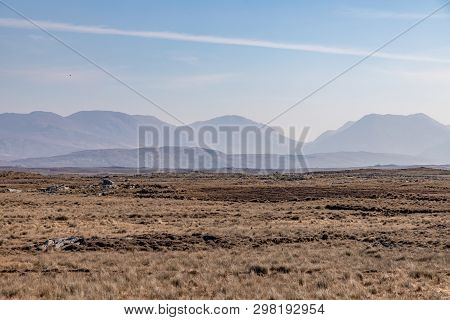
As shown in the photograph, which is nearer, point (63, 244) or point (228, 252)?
point (228, 252)

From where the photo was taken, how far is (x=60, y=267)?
18484 mm

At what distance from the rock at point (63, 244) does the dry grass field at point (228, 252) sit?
49 mm

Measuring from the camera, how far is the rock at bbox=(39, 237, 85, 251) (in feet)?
76.7

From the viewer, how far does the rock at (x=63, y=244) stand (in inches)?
920

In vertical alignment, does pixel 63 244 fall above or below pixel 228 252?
above

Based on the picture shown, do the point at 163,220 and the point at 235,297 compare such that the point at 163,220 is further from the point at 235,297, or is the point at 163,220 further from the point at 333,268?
the point at 235,297

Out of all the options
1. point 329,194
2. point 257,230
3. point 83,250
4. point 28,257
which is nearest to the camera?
point 28,257

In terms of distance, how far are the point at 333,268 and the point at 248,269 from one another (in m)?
2.79

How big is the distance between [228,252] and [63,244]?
7223 mm

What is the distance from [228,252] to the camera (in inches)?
888

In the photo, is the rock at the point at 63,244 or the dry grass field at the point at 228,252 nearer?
the dry grass field at the point at 228,252

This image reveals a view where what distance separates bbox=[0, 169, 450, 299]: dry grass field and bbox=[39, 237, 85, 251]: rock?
0.16 ft

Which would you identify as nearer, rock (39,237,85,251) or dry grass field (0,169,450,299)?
dry grass field (0,169,450,299)
